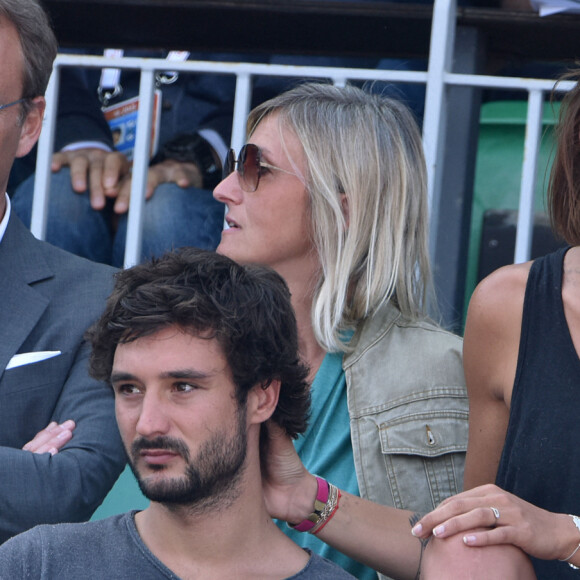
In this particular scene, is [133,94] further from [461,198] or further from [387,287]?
[387,287]

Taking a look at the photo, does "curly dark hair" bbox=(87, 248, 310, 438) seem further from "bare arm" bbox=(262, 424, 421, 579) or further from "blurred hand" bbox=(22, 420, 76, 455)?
"blurred hand" bbox=(22, 420, 76, 455)

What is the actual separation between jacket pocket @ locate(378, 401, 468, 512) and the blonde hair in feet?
1.05

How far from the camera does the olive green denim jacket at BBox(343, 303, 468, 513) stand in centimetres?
266

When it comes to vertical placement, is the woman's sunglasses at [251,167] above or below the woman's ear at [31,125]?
below

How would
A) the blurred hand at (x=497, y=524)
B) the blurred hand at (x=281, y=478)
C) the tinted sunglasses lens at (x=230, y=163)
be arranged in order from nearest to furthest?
the blurred hand at (x=497, y=524) → the blurred hand at (x=281, y=478) → the tinted sunglasses lens at (x=230, y=163)

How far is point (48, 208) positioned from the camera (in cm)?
369

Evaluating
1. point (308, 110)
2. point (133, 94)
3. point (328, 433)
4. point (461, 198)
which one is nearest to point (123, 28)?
point (133, 94)

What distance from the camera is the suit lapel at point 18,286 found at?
2.53 metres

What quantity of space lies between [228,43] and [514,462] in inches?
81.7

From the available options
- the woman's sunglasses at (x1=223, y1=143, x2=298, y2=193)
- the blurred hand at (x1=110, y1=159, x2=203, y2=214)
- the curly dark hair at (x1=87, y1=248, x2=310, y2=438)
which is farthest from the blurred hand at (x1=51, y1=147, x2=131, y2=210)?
the curly dark hair at (x1=87, y1=248, x2=310, y2=438)

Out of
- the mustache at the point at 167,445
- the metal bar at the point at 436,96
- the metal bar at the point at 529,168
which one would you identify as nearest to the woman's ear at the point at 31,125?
the mustache at the point at 167,445

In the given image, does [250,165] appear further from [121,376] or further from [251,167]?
[121,376]

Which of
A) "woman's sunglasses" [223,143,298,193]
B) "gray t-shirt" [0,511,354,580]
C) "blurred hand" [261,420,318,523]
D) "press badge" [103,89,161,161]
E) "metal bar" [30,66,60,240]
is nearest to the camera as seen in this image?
"gray t-shirt" [0,511,354,580]

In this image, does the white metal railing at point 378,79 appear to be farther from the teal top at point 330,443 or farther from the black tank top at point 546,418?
the black tank top at point 546,418
